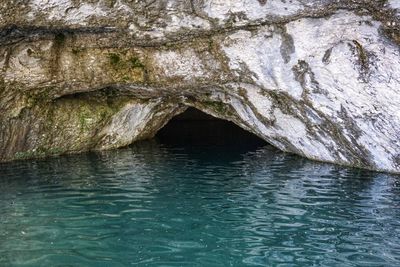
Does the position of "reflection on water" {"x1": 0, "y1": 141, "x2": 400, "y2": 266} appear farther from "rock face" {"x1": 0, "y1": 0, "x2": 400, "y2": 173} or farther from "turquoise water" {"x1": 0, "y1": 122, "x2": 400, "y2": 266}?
"rock face" {"x1": 0, "y1": 0, "x2": 400, "y2": 173}

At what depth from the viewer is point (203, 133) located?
27359 millimetres

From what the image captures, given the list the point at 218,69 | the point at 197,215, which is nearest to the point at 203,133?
the point at 218,69

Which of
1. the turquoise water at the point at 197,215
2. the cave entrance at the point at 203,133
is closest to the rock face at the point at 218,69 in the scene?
the turquoise water at the point at 197,215

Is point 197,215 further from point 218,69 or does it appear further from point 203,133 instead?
point 203,133

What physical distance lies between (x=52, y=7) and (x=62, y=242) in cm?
614

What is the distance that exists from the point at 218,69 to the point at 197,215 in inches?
258

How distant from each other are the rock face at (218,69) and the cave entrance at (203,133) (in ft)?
13.2

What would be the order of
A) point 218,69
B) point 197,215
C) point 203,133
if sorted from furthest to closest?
point 203,133 < point 218,69 < point 197,215

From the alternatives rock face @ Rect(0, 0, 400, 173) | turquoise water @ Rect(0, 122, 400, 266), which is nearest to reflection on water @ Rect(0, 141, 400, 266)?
turquoise water @ Rect(0, 122, 400, 266)

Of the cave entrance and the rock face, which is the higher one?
the rock face

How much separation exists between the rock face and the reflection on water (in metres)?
1.68

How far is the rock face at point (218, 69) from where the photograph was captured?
11586 mm

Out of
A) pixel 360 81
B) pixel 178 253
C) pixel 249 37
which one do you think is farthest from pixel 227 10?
pixel 178 253

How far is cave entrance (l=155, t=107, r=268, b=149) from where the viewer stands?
23216 mm
